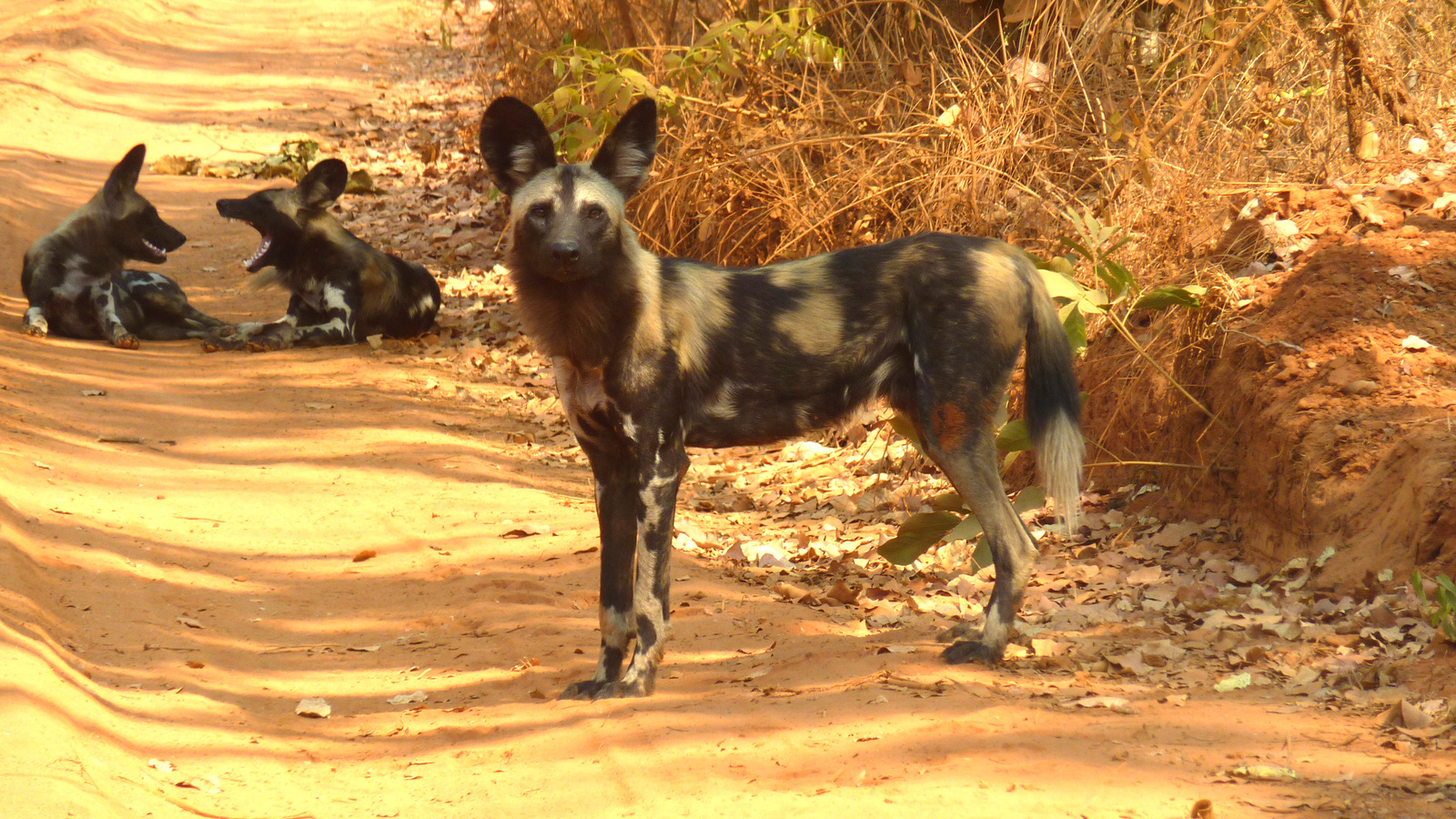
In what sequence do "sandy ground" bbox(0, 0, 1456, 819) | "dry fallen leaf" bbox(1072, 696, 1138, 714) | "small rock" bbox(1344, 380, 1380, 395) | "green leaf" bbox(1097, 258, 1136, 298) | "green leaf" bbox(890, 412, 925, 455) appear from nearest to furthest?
"sandy ground" bbox(0, 0, 1456, 819) < "dry fallen leaf" bbox(1072, 696, 1138, 714) < "green leaf" bbox(890, 412, 925, 455) < "small rock" bbox(1344, 380, 1380, 395) < "green leaf" bbox(1097, 258, 1136, 298)

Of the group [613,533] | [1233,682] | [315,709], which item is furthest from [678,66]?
[1233,682]

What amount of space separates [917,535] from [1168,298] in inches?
56.5

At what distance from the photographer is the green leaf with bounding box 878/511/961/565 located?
414 centimetres

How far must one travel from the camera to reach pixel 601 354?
11.3ft

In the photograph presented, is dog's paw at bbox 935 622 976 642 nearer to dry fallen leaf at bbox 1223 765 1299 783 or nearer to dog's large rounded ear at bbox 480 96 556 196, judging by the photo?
dry fallen leaf at bbox 1223 765 1299 783

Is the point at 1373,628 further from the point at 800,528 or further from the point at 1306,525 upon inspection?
the point at 800,528

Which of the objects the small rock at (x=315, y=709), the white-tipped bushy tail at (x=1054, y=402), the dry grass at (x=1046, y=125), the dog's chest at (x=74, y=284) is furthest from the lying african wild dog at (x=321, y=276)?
the white-tipped bushy tail at (x=1054, y=402)

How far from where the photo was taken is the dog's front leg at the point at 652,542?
3.49 metres

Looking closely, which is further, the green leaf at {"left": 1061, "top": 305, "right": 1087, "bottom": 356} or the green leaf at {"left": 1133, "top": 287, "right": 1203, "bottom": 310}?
the green leaf at {"left": 1133, "top": 287, "right": 1203, "bottom": 310}

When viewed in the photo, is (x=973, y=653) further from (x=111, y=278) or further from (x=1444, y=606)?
(x=111, y=278)

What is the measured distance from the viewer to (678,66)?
6.23 m

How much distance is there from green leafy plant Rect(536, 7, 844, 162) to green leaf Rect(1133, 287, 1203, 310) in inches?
87.7

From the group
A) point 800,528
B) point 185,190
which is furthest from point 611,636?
point 185,190

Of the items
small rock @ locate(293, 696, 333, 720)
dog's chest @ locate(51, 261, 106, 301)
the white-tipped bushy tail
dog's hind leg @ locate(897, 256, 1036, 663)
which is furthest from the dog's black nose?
dog's chest @ locate(51, 261, 106, 301)
